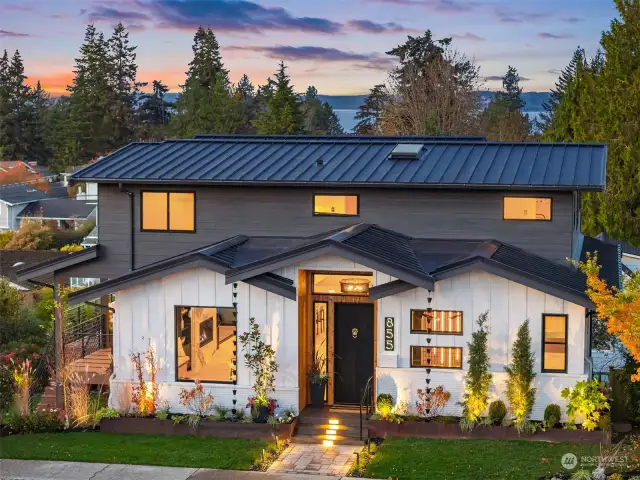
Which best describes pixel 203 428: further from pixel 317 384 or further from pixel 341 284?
pixel 341 284

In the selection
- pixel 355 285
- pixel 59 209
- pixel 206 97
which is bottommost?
pixel 355 285

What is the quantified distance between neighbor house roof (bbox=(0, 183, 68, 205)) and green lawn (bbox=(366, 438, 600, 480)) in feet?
243

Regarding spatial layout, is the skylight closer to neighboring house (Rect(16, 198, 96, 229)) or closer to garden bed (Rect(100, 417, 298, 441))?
garden bed (Rect(100, 417, 298, 441))

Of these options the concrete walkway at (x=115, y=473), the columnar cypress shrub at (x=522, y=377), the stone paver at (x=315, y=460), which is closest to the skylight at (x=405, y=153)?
the columnar cypress shrub at (x=522, y=377)

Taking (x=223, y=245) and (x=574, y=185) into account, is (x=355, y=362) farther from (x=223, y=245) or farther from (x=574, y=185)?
(x=574, y=185)

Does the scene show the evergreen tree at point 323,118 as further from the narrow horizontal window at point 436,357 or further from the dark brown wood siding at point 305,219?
the narrow horizontal window at point 436,357

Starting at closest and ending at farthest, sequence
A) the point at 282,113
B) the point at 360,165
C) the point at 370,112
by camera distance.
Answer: the point at 360,165 → the point at 282,113 → the point at 370,112

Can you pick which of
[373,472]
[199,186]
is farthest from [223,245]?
[373,472]

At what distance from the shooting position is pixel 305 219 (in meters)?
23.1

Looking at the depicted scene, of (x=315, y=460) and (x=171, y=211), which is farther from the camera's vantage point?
(x=171, y=211)

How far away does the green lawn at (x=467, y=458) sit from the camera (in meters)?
17.1

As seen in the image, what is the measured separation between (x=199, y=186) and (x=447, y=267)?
23.4 ft

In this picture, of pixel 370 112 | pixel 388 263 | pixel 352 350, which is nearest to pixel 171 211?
pixel 352 350

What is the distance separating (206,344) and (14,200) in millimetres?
71252
